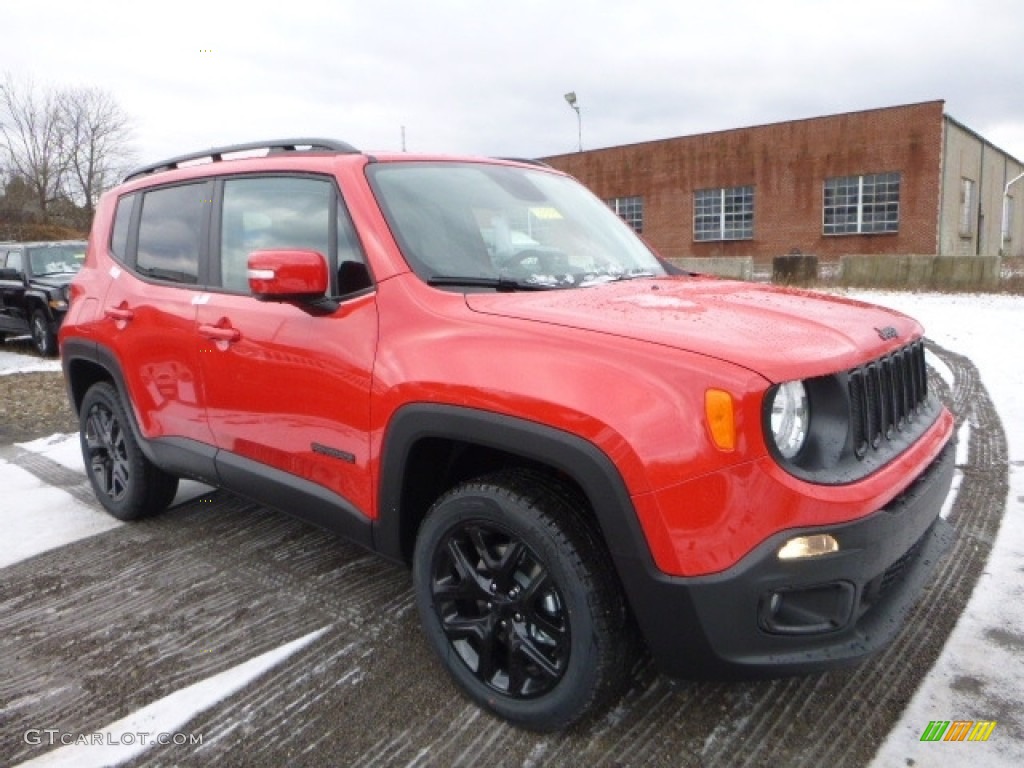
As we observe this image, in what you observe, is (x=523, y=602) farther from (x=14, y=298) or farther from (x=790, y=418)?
(x=14, y=298)

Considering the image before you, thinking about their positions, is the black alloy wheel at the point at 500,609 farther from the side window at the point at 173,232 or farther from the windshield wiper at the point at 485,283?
the side window at the point at 173,232

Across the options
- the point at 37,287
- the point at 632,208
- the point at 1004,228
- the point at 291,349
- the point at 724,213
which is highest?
the point at 632,208

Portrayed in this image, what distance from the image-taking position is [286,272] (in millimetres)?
2523

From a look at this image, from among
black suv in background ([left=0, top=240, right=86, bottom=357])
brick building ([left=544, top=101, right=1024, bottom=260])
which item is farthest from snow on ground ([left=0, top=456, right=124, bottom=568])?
brick building ([left=544, top=101, right=1024, bottom=260])

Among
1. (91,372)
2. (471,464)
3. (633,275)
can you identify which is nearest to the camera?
(471,464)

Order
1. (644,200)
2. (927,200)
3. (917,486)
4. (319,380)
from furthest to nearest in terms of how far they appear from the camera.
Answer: (644,200) < (927,200) < (319,380) < (917,486)

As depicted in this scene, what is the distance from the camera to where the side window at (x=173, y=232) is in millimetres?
3510

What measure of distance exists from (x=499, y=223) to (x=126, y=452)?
95.7 inches

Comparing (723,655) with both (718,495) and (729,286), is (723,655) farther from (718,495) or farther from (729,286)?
(729,286)

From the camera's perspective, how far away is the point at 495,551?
236 centimetres

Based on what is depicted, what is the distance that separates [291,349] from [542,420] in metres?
1.17

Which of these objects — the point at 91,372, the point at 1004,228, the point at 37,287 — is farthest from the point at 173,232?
the point at 1004,228

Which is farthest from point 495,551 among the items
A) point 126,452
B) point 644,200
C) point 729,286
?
point 644,200

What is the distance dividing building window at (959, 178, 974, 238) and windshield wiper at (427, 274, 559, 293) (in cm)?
3072
